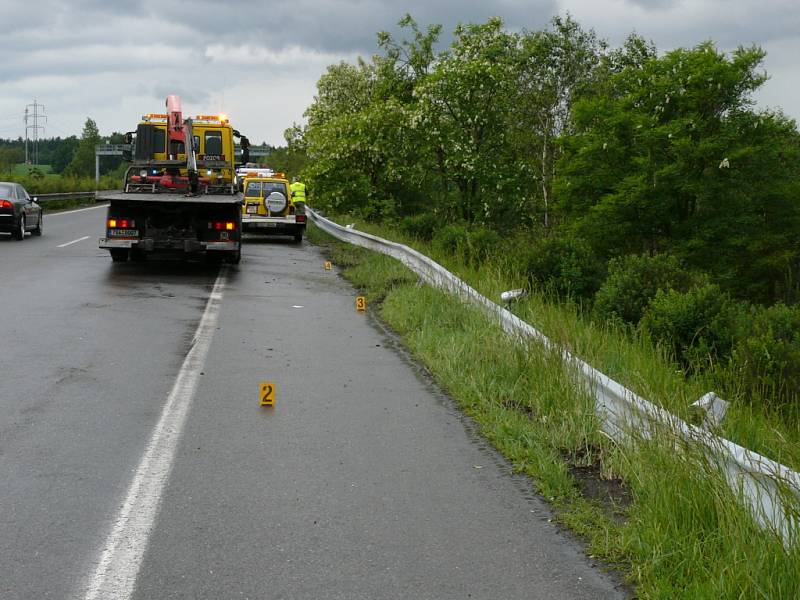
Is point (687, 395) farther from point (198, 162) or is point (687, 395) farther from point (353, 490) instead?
point (198, 162)

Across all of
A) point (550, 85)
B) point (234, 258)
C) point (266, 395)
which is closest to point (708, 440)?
point (266, 395)

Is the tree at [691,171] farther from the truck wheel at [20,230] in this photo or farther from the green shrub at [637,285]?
the green shrub at [637,285]

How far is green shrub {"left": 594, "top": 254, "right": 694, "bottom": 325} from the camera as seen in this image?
1159cm

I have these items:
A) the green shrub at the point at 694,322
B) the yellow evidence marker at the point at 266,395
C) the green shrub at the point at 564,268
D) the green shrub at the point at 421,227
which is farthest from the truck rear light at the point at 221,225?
the yellow evidence marker at the point at 266,395

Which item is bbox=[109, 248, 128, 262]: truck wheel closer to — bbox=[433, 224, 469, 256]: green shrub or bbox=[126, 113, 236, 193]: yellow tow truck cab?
bbox=[126, 113, 236, 193]: yellow tow truck cab

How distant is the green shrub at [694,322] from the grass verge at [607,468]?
1.77 ft

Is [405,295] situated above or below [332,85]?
below

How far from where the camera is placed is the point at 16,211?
27625 millimetres

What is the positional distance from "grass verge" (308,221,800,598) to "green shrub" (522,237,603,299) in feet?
7.59

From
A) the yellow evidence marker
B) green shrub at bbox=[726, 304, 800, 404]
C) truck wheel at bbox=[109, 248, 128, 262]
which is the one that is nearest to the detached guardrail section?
green shrub at bbox=[726, 304, 800, 404]

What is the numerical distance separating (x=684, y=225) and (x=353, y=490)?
131 feet

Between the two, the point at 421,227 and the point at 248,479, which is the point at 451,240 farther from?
the point at 248,479

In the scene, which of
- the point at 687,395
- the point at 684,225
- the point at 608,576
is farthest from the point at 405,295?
the point at 684,225

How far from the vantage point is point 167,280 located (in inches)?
721
